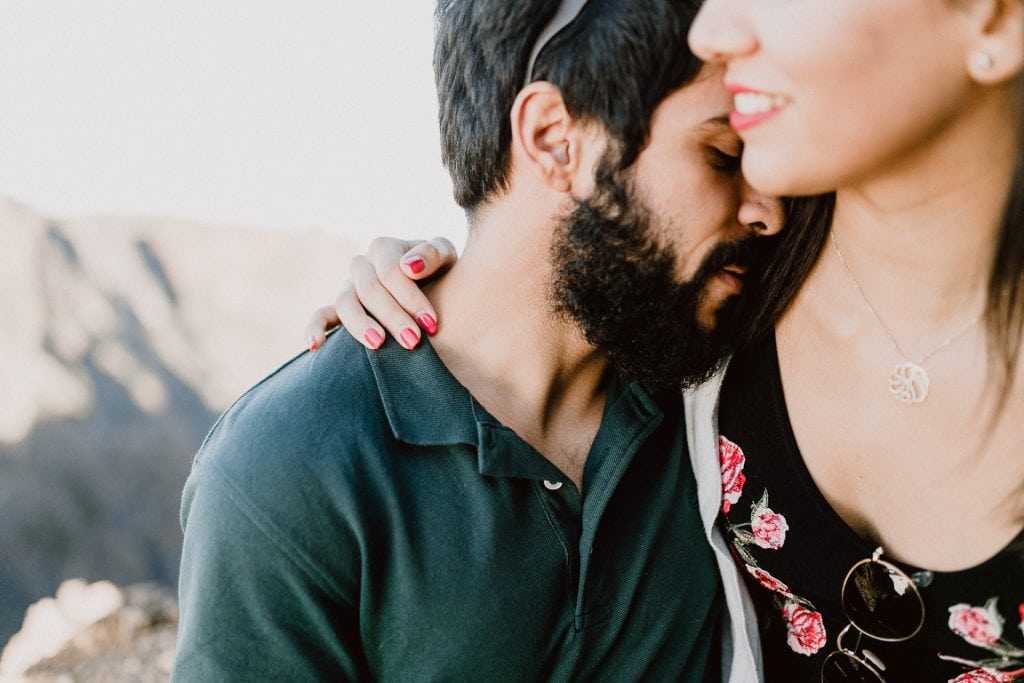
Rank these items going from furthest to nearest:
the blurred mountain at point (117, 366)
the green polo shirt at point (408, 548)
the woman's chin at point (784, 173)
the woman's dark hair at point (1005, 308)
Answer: the blurred mountain at point (117, 366) → the green polo shirt at point (408, 548) → the woman's dark hair at point (1005, 308) → the woman's chin at point (784, 173)

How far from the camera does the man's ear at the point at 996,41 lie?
126cm

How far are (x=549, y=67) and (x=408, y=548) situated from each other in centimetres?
102

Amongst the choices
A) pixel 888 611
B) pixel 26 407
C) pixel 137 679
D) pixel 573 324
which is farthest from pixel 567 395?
pixel 26 407

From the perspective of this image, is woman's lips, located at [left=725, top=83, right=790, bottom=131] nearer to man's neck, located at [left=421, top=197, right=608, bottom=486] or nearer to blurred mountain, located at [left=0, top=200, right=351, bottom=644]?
man's neck, located at [left=421, top=197, right=608, bottom=486]

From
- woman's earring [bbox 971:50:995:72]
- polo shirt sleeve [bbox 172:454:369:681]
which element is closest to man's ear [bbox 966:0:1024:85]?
woman's earring [bbox 971:50:995:72]

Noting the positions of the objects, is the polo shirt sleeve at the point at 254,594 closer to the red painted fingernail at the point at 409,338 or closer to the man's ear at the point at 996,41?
the red painted fingernail at the point at 409,338

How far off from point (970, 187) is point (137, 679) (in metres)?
4.02

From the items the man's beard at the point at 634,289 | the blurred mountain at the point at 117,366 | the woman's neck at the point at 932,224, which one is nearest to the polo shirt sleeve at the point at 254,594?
the man's beard at the point at 634,289

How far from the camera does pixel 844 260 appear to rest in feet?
5.86

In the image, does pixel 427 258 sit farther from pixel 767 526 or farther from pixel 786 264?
pixel 767 526

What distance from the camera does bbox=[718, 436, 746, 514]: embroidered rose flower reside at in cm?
181

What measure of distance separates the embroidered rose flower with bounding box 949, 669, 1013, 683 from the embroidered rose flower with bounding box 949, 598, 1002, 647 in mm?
92

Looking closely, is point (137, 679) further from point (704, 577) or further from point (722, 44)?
point (722, 44)

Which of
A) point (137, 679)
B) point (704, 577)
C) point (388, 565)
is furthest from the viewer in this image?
point (137, 679)
